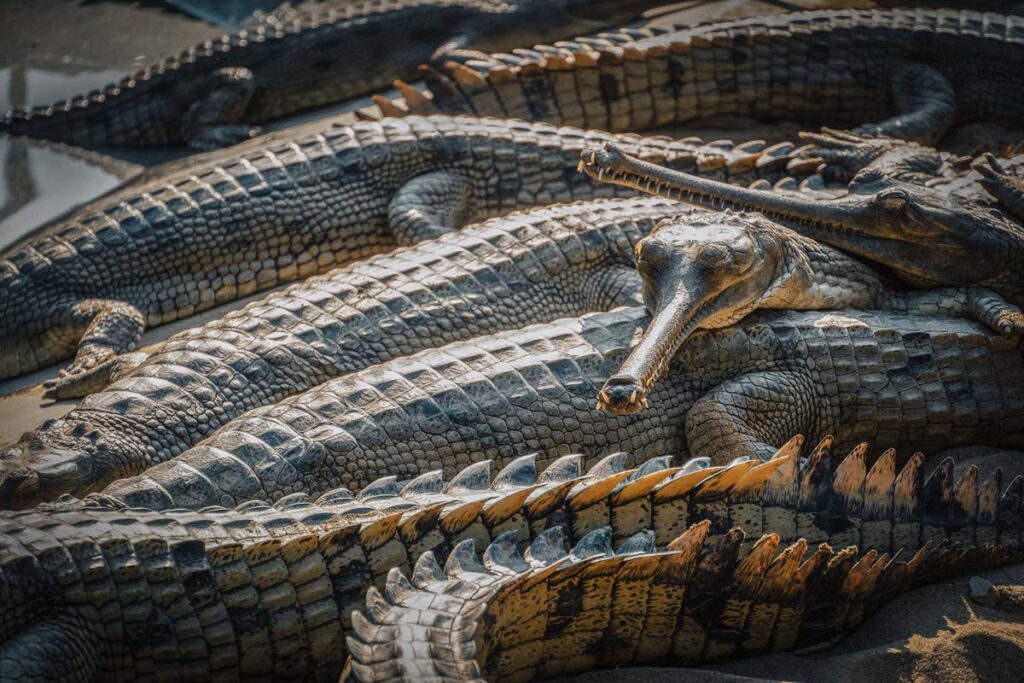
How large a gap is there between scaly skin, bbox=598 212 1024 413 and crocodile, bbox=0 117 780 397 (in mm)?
1110

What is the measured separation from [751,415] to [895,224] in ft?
2.91

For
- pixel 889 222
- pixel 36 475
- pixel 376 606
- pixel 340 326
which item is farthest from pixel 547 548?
pixel 889 222

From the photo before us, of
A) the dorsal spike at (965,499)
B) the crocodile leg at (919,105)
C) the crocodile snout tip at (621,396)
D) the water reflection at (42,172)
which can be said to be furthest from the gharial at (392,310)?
the water reflection at (42,172)

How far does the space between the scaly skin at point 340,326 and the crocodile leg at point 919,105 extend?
165 centimetres

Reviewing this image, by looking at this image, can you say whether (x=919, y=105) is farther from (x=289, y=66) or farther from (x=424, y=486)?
(x=424, y=486)

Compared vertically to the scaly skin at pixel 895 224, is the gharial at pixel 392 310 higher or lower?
lower

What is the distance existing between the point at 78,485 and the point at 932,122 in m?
4.34

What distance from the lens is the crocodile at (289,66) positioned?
6.70 m

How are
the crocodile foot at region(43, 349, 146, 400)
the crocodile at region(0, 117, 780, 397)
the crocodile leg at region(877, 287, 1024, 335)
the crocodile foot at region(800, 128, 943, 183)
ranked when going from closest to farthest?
the crocodile leg at region(877, 287, 1024, 335), the crocodile foot at region(43, 349, 146, 400), the crocodile foot at region(800, 128, 943, 183), the crocodile at region(0, 117, 780, 397)

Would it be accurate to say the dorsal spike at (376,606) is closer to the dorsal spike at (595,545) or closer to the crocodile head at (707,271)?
the dorsal spike at (595,545)

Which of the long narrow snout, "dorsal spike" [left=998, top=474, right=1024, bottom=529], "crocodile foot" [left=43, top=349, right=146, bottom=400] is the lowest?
"crocodile foot" [left=43, top=349, right=146, bottom=400]

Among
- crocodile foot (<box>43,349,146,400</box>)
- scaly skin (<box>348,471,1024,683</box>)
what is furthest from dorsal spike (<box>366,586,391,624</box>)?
crocodile foot (<box>43,349,146,400</box>)

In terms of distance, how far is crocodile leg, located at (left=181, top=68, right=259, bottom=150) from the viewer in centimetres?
655

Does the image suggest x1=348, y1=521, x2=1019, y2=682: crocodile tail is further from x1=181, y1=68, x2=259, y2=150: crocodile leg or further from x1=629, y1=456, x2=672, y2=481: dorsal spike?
x1=181, y1=68, x2=259, y2=150: crocodile leg
